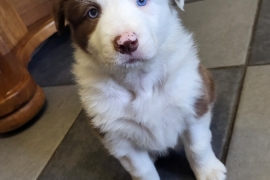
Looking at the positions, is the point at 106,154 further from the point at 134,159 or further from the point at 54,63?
the point at 54,63

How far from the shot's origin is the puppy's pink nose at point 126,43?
938 millimetres

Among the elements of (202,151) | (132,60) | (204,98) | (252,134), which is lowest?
(252,134)

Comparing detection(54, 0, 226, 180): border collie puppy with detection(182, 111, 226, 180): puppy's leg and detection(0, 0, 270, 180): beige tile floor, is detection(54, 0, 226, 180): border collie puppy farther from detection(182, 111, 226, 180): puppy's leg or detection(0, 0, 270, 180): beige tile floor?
detection(0, 0, 270, 180): beige tile floor

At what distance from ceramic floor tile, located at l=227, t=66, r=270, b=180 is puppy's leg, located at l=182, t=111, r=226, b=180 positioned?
53mm

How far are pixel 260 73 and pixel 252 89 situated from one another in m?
0.12

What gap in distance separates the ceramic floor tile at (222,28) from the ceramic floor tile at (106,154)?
0.46 feet

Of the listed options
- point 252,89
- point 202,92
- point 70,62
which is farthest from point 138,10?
point 70,62

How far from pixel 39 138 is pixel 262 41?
130 cm

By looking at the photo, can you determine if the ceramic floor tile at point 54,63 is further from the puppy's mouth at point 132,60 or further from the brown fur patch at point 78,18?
the puppy's mouth at point 132,60

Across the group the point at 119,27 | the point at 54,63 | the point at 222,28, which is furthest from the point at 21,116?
the point at 222,28

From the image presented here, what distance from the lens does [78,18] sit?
3.63 ft

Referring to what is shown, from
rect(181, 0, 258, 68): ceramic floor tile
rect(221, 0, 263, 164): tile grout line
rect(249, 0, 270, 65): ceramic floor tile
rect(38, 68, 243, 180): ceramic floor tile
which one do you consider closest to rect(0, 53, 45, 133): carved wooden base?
rect(38, 68, 243, 180): ceramic floor tile

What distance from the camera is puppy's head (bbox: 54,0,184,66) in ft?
3.16

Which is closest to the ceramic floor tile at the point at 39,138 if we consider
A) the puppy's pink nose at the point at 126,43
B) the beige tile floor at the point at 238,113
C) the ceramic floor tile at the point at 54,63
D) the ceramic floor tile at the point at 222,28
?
the beige tile floor at the point at 238,113
